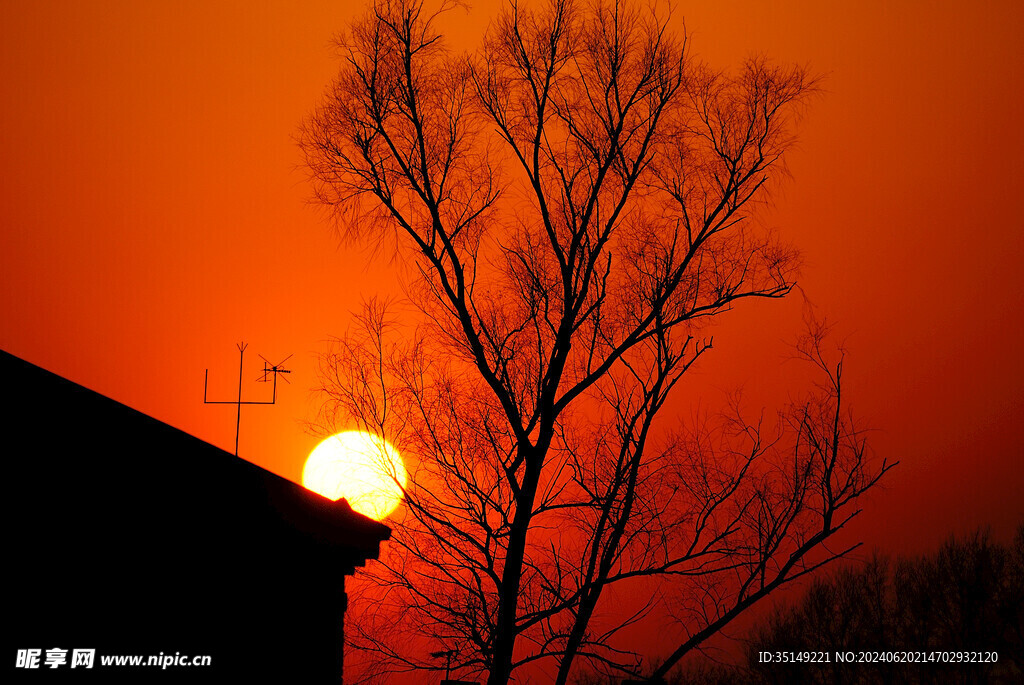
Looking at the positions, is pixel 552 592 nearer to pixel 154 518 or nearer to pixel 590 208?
pixel 590 208

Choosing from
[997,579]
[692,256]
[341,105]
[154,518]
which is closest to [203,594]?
[154,518]

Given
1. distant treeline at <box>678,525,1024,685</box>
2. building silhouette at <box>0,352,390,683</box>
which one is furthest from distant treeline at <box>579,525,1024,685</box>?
building silhouette at <box>0,352,390,683</box>

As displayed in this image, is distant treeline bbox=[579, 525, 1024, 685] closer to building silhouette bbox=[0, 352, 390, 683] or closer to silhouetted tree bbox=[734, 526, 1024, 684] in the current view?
silhouetted tree bbox=[734, 526, 1024, 684]

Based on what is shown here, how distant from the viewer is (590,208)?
11.2 metres

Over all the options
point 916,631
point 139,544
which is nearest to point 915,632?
point 916,631

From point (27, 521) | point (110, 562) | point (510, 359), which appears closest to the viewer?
→ point (27, 521)

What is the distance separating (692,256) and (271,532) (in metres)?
7.28

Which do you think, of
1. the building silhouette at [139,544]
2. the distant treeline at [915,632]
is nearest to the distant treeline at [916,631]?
the distant treeline at [915,632]

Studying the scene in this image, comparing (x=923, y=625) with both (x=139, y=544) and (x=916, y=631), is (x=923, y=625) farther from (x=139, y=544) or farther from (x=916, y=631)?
(x=139, y=544)

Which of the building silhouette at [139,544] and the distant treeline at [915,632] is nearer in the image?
the building silhouette at [139,544]

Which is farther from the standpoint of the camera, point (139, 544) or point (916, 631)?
point (916, 631)

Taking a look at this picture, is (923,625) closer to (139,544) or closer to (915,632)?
(915,632)

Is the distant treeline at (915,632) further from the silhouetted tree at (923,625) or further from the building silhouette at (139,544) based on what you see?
the building silhouette at (139,544)

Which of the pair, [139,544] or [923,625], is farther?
[923,625]
